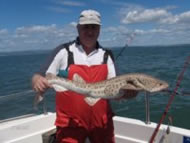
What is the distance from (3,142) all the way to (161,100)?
1076 centimetres

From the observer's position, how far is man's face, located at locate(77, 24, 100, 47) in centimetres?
400

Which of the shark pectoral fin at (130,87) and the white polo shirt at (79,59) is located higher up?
the white polo shirt at (79,59)

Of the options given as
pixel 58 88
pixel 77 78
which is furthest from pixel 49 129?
pixel 77 78

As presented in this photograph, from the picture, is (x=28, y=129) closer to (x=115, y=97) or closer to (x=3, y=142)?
(x=3, y=142)

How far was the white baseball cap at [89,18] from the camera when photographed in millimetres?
3916

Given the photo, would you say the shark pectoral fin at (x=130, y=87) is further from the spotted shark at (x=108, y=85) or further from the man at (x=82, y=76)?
the man at (x=82, y=76)

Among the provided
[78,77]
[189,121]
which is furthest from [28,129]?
[189,121]

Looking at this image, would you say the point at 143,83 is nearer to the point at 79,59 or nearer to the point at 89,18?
the point at 79,59

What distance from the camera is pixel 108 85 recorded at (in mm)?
3928

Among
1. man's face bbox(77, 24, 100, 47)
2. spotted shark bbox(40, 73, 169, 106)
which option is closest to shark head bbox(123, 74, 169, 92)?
spotted shark bbox(40, 73, 169, 106)

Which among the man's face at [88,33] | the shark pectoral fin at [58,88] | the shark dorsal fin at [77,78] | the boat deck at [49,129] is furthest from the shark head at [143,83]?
the boat deck at [49,129]

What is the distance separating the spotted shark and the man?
11cm

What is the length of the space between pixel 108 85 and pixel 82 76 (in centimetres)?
38

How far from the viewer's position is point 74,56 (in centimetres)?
404
